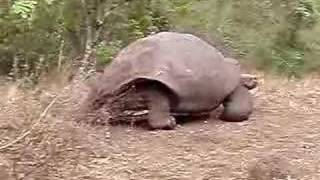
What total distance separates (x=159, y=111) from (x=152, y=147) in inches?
18.6

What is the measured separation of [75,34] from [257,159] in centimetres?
374

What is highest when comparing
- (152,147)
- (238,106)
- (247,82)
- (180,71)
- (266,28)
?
(266,28)

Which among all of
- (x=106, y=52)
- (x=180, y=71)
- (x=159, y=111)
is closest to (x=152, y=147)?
(x=159, y=111)

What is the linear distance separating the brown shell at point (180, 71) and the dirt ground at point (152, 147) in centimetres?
24

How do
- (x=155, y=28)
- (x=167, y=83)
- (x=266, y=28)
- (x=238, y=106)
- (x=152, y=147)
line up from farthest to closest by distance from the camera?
(x=266, y=28) < (x=155, y=28) < (x=238, y=106) < (x=167, y=83) < (x=152, y=147)

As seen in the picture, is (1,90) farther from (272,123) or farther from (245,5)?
(245,5)

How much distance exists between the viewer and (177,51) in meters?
6.44

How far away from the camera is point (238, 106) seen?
21.8 ft

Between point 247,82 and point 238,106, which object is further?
point 247,82

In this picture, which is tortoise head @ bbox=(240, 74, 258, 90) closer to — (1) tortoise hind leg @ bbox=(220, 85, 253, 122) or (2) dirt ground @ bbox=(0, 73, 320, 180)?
(1) tortoise hind leg @ bbox=(220, 85, 253, 122)

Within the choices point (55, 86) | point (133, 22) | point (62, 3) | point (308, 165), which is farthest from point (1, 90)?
point (308, 165)

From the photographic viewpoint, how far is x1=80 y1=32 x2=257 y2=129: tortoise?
246 inches

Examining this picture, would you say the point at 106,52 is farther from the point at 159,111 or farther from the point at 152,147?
the point at 152,147

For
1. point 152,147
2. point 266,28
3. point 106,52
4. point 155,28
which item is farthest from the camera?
point 266,28
